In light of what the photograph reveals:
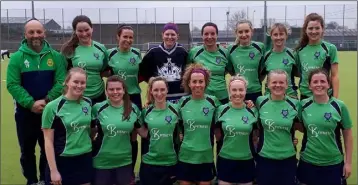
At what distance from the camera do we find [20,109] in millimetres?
4234

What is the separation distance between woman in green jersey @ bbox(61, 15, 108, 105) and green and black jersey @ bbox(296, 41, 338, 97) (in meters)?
2.13

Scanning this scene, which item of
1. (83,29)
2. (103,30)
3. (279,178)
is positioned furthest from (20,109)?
(103,30)

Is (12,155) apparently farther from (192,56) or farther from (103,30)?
(103,30)

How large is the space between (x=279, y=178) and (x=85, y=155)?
169 cm

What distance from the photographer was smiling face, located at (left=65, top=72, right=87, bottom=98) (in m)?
3.58

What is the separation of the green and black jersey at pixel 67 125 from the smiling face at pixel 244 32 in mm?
1898

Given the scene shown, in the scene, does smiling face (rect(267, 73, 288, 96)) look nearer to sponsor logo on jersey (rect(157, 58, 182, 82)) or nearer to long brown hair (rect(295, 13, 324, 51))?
long brown hair (rect(295, 13, 324, 51))

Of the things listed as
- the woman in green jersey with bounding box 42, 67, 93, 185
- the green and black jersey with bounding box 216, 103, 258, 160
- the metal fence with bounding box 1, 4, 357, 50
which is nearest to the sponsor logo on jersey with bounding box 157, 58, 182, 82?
the green and black jersey with bounding box 216, 103, 258, 160

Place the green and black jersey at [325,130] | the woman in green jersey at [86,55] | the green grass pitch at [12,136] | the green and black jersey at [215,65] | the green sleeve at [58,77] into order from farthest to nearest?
the green grass pitch at [12,136], the green and black jersey at [215,65], the woman in green jersey at [86,55], the green sleeve at [58,77], the green and black jersey at [325,130]

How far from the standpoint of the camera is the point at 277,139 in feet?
12.1

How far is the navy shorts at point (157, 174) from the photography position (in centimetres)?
382

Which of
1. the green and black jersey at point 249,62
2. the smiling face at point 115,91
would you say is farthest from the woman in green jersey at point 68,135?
the green and black jersey at point 249,62

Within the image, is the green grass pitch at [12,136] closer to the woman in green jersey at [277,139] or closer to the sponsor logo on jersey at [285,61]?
the woman in green jersey at [277,139]

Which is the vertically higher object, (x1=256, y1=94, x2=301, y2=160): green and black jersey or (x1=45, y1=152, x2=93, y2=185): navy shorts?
(x1=256, y1=94, x2=301, y2=160): green and black jersey
